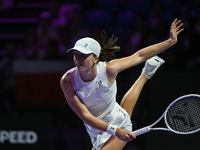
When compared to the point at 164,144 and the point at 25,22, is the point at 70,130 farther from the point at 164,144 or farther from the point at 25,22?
the point at 25,22

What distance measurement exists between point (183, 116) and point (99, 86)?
3.36 ft

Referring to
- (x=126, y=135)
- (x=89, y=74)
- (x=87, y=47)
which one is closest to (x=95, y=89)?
(x=89, y=74)

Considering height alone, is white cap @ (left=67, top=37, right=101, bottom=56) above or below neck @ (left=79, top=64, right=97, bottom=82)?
above

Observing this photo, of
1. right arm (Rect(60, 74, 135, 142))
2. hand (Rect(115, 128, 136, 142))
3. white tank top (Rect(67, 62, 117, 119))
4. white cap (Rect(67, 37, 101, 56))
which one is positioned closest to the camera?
hand (Rect(115, 128, 136, 142))

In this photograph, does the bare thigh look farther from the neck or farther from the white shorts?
the neck

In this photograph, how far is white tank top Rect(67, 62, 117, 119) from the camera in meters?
4.05

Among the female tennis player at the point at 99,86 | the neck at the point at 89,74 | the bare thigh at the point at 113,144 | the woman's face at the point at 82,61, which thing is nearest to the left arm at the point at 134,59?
the female tennis player at the point at 99,86

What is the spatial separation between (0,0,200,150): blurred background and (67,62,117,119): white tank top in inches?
69.4

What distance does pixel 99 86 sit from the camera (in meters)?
4.06

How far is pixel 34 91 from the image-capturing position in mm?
6332

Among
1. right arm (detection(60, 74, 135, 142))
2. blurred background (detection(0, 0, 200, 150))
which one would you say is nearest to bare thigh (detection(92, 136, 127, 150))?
right arm (detection(60, 74, 135, 142))

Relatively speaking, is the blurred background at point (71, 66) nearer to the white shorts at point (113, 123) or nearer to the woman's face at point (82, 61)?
the white shorts at point (113, 123)

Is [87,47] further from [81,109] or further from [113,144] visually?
[113,144]

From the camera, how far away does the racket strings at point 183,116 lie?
Answer: 4176 millimetres
